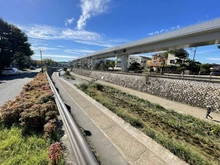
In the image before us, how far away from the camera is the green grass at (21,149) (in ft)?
6.63

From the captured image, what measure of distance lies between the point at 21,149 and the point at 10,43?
35484 mm

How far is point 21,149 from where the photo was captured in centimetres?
234

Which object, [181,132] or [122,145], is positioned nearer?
[122,145]

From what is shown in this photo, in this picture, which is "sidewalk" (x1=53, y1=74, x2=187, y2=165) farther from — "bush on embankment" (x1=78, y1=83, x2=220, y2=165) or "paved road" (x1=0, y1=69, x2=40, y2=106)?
"paved road" (x1=0, y1=69, x2=40, y2=106)

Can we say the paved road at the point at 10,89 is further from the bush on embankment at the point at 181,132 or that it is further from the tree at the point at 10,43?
the tree at the point at 10,43

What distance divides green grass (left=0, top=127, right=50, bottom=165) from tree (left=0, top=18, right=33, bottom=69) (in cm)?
2978

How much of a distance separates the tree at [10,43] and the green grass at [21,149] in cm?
2978

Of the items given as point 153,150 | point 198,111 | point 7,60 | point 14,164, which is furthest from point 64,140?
point 7,60

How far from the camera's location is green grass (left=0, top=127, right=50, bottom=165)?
79.6 inches

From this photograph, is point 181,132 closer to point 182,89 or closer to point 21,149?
point 182,89

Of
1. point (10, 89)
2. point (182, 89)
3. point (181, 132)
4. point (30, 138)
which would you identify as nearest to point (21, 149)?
point (30, 138)

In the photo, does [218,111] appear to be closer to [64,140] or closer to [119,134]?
[119,134]

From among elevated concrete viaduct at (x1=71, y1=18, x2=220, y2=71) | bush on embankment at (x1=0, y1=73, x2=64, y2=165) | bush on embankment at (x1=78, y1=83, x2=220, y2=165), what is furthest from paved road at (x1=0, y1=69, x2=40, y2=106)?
elevated concrete viaduct at (x1=71, y1=18, x2=220, y2=71)

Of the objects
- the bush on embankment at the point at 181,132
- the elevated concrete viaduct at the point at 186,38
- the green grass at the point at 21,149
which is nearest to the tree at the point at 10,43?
the elevated concrete viaduct at the point at 186,38
